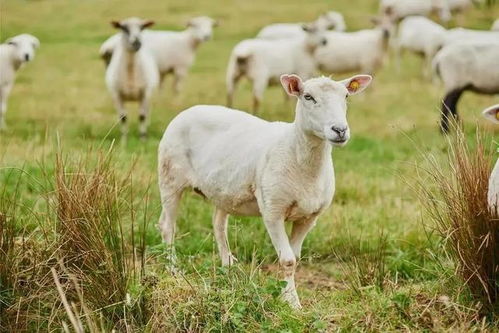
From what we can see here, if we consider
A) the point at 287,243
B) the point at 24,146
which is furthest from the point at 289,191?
the point at 24,146

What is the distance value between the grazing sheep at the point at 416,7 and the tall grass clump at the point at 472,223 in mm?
26754

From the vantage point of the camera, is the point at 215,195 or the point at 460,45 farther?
the point at 460,45

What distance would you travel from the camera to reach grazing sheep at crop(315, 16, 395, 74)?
72.4 feet

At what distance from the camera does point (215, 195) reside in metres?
7.46

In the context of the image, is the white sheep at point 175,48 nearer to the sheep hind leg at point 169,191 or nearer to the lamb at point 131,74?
the lamb at point 131,74

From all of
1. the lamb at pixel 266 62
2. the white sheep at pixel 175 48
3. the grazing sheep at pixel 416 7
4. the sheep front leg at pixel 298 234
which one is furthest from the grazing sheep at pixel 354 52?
the sheep front leg at pixel 298 234

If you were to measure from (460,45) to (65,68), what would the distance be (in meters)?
12.7

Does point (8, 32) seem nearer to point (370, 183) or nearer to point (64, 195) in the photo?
point (370, 183)

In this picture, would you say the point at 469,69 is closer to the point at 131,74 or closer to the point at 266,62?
the point at 266,62

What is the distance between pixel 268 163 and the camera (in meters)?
6.96

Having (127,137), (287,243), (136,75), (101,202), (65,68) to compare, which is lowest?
(65,68)

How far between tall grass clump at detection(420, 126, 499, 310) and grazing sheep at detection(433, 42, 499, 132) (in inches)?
357

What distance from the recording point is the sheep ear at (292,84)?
6.70 metres

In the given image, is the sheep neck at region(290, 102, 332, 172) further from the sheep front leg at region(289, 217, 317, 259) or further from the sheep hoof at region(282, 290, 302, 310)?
the sheep hoof at region(282, 290, 302, 310)
